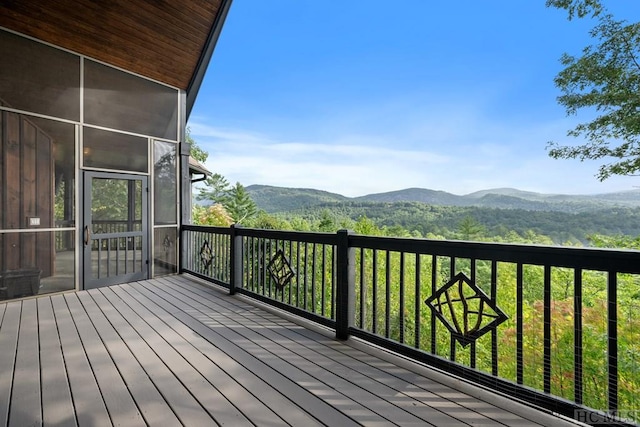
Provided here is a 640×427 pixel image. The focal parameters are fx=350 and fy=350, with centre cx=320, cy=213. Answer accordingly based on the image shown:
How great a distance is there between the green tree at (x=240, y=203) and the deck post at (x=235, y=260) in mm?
30705

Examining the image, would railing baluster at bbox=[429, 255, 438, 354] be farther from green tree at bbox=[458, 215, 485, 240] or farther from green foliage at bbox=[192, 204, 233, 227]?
green tree at bbox=[458, 215, 485, 240]

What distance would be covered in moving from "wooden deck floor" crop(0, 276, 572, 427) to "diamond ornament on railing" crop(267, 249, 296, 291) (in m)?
0.42

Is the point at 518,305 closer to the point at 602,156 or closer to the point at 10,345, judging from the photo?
the point at 10,345

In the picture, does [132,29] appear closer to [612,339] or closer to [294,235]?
[294,235]

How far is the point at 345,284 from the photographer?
2.92m

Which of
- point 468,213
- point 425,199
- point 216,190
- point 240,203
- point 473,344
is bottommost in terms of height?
point 473,344

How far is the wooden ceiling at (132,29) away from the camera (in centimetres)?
441

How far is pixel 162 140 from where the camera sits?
6.16 metres

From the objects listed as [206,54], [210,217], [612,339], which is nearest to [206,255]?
[206,54]

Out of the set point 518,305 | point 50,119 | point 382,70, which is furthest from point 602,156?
point 382,70

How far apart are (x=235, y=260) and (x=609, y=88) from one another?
18175 millimetres

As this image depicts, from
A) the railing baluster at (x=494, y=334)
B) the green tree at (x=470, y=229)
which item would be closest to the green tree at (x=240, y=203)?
the green tree at (x=470, y=229)

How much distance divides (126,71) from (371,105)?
4665cm

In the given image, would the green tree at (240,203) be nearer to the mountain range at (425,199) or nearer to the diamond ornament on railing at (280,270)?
the mountain range at (425,199)
